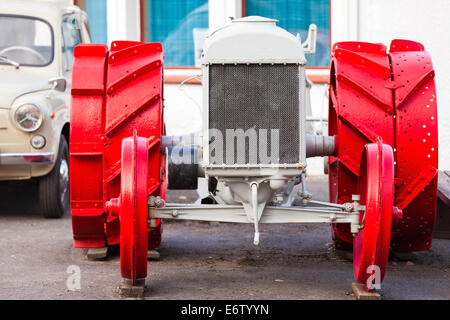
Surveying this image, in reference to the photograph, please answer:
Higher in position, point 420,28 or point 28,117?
point 420,28

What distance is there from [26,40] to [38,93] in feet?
3.10

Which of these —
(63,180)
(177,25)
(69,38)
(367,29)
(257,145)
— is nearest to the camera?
(257,145)

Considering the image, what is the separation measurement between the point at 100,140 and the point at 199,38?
7157 millimetres

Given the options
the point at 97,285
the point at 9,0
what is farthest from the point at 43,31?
the point at 97,285

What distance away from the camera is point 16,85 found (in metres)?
7.90

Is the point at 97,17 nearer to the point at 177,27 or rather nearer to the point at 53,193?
the point at 177,27

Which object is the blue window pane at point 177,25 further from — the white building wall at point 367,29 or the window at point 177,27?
the white building wall at point 367,29

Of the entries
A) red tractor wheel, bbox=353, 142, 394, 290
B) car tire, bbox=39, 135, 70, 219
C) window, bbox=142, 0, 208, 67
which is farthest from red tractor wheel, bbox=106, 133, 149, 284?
window, bbox=142, 0, 208, 67

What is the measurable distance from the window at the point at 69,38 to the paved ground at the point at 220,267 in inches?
82.0

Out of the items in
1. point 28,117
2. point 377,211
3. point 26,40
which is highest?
point 26,40

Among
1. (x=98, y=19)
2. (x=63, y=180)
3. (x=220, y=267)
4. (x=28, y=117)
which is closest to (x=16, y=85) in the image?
(x=28, y=117)

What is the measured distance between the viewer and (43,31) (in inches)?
340
